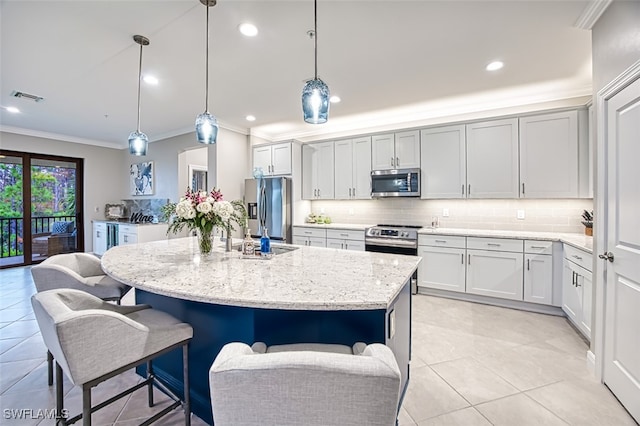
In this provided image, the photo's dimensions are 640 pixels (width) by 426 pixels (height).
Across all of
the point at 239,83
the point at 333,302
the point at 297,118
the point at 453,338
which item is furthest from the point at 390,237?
the point at 333,302

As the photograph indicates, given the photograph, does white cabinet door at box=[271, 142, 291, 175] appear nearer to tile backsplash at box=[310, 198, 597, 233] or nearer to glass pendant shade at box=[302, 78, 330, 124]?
tile backsplash at box=[310, 198, 597, 233]

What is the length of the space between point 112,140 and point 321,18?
6116mm

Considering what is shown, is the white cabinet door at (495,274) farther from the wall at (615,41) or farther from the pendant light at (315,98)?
the pendant light at (315,98)

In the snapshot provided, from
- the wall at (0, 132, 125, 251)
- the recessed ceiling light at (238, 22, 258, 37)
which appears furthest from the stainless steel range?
the wall at (0, 132, 125, 251)

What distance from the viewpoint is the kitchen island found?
1.24 metres

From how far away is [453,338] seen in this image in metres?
2.74

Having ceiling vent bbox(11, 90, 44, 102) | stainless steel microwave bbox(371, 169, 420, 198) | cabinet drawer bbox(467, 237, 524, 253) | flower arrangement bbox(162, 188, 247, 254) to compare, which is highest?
ceiling vent bbox(11, 90, 44, 102)

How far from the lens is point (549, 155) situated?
342cm

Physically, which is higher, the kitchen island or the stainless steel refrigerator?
the stainless steel refrigerator

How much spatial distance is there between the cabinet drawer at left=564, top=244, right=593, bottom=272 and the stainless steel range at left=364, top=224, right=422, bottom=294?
1567mm

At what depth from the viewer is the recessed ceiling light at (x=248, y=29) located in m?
2.27

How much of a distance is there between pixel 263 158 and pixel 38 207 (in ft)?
15.2

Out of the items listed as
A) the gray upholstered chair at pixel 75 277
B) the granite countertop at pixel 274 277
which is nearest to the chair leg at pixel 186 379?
the granite countertop at pixel 274 277

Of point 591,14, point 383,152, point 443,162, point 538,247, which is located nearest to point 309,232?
point 383,152
